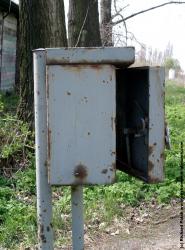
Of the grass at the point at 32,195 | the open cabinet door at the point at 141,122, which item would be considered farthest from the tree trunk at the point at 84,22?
the open cabinet door at the point at 141,122

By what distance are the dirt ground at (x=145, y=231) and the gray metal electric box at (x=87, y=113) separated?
241 cm

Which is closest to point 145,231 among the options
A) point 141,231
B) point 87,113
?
point 141,231

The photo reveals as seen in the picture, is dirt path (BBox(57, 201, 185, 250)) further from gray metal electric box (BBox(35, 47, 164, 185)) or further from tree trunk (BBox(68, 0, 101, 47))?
tree trunk (BBox(68, 0, 101, 47))

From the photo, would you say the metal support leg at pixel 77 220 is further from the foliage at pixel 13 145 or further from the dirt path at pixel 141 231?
the foliage at pixel 13 145

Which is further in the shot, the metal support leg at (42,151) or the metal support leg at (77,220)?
the metal support leg at (77,220)

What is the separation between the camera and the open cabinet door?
105 inches

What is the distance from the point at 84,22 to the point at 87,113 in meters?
11.1

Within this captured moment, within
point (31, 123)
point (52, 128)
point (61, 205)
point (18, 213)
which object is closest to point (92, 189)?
point (61, 205)

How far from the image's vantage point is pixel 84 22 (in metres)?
13.4

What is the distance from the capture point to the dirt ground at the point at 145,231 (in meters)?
4.93

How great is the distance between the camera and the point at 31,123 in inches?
311

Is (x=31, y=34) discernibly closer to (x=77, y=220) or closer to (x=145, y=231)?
(x=145, y=231)

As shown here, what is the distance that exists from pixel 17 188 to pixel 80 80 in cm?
403

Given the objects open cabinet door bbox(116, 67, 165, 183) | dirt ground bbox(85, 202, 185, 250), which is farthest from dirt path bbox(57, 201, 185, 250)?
open cabinet door bbox(116, 67, 165, 183)
